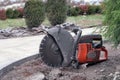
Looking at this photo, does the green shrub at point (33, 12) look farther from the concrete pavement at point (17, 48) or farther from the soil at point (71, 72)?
the soil at point (71, 72)

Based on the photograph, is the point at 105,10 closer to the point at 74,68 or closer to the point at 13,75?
the point at 74,68

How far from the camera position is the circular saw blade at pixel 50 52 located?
21.3ft

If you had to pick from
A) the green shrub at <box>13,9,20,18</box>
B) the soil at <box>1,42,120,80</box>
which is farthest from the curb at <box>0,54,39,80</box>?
the green shrub at <box>13,9,20,18</box>

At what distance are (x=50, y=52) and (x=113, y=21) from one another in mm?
1172

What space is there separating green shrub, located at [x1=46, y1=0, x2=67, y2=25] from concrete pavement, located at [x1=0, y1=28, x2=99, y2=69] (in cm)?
232

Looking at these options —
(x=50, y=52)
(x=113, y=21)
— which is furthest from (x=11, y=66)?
(x=113, y=21)

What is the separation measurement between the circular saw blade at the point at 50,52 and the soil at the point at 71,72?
159mm

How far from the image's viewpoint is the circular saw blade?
6492mm

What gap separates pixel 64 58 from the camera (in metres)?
6.52

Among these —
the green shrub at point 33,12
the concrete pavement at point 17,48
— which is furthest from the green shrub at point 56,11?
the concrete pavement at point 17,48

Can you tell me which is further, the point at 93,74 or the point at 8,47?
the point at 8,47

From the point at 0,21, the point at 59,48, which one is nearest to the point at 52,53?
the point at 59,48

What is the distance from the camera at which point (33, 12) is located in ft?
43.0

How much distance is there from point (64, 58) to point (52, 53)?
0.22 m
